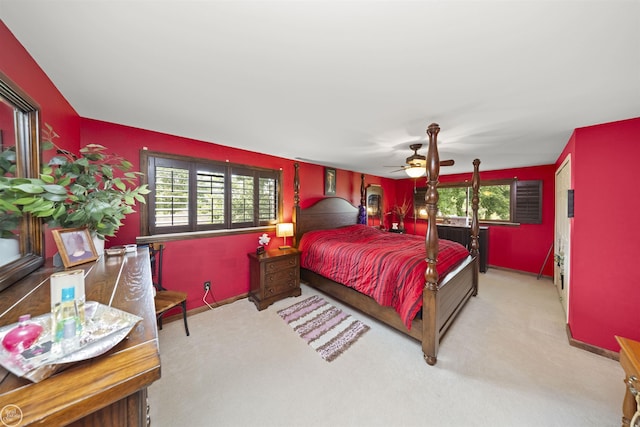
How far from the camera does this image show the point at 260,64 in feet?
4.39

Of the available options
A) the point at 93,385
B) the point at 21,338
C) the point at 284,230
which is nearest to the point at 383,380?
the point at 93,385

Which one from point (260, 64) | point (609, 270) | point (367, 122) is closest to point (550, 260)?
point (609, 270)

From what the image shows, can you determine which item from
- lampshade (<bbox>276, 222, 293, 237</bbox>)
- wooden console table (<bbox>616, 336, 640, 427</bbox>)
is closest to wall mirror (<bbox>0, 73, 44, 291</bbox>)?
lampshade (<bbox>276, 222, 293, 237</bbox>)

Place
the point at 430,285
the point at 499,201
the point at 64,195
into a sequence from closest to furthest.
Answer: the point at 64,195 < the point at 430,285 < the point at 499,201

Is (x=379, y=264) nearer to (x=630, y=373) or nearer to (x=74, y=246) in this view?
(x=630, y=373)

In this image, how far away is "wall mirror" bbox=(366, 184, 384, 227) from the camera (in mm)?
5570

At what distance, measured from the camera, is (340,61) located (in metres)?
1.30

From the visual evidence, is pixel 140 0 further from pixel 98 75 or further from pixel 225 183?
pixel 225 183

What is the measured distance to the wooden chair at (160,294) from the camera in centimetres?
216

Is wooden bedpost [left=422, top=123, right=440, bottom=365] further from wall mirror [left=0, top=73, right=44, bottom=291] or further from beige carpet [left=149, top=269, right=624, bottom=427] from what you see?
wall mirror [left=0, top=73, right=44, bottom=291]

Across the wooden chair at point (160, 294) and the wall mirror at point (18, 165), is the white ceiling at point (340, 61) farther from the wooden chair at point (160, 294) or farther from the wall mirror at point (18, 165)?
the wooden chair at point (160, 294)

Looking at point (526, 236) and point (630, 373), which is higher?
point (526, 236)

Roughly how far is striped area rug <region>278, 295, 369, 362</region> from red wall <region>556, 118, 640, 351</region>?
7.22ft

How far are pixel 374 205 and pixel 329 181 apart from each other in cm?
186
